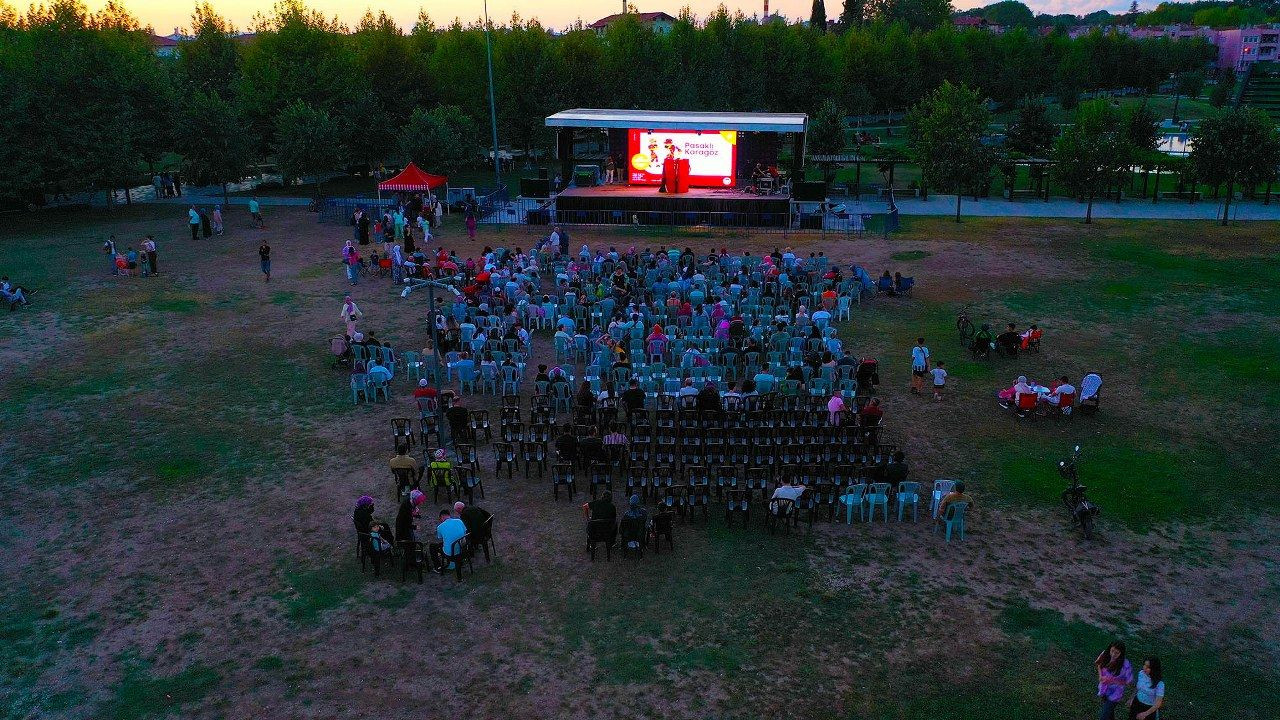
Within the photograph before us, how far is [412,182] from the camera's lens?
40.4 metres

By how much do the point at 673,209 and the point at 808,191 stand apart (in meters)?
6.82

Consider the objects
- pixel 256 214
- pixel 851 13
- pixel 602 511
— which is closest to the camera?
pixel 602 511

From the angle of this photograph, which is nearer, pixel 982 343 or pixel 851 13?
pixel 982 343

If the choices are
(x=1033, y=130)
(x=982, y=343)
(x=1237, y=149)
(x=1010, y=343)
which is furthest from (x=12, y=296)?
(x=1033, y=130)

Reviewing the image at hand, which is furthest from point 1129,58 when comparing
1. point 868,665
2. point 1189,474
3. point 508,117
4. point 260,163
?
point 868,665

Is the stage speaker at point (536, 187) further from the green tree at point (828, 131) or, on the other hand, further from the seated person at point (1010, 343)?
the seated person at point (1010, 343)

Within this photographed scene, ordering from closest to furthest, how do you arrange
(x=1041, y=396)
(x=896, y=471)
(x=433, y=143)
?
(x=896, y=471)
(x=1041, y=396)
(x=433, y=143)

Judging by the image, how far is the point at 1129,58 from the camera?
107 m

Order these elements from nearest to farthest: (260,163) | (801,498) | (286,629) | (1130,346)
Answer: (286,629) → (801,498) → (1130,346) → (260,163)

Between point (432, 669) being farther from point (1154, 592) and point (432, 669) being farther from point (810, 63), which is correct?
point (810, 63)

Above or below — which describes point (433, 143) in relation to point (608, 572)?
above

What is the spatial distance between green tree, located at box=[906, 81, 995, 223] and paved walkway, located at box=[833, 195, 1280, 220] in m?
1.90

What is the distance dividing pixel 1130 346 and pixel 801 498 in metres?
14.1

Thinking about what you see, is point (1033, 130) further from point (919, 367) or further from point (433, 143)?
point (919, 367)
